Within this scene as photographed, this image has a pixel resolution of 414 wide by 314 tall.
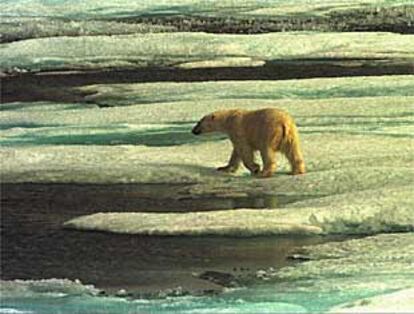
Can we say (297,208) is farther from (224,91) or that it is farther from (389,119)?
(224,91)

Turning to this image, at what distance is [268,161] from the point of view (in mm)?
8695

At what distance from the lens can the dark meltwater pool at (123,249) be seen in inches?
247

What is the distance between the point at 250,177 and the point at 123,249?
2125 mm

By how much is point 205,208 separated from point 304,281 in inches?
70.8

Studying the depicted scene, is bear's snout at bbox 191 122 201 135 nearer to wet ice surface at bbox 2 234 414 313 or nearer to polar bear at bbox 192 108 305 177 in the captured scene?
polar bear at bbox 192 108 305 177

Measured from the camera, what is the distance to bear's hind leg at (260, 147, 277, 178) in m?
8.69

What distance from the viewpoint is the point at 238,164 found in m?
8.91

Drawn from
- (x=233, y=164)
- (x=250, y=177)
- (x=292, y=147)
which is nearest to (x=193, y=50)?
(x=233, y=164)

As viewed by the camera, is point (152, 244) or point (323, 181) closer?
point (152, 244)

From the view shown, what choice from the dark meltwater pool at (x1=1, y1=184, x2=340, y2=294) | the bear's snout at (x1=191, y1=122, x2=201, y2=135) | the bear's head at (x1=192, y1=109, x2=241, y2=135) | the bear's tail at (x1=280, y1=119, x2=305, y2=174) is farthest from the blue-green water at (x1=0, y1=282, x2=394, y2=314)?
the bear's snout at (x1=191, y1=122, x2=201, y2=135)

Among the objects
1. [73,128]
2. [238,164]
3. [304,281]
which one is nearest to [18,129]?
[73,128]

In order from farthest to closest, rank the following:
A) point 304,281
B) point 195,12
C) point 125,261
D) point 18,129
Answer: point 195,12
point 18,129
point 125,261
point 304,281

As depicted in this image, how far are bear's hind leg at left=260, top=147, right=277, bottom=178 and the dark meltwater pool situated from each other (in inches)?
23.9

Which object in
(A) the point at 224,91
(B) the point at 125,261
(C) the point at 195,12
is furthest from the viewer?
(C) the point at 195,12
